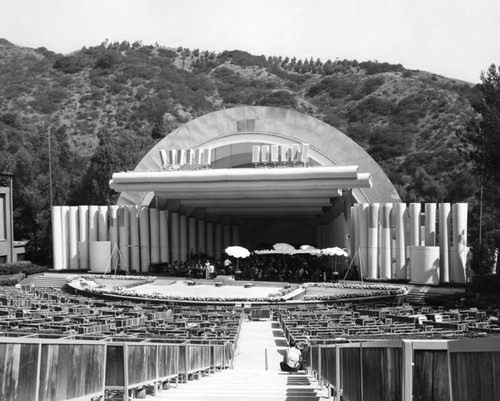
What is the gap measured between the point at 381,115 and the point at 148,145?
5602cm

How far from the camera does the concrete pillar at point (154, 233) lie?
58375 millimetres

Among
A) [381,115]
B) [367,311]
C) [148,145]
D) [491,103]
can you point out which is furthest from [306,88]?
[367,311]

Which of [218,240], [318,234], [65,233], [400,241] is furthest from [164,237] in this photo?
[318,234]

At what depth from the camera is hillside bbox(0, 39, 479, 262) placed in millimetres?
82750

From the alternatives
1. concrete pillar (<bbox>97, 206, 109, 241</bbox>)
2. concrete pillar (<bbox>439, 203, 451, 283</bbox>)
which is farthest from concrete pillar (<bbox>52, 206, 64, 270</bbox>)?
concrete pillar (<bbox>439, 203, 451, 283</bbox>)

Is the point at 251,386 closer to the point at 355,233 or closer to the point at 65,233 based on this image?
the point at 355,233

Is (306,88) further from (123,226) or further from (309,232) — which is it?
(123,226)

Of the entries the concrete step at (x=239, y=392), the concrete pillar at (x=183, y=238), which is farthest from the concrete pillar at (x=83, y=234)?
the concrete step at (x=239, y=392)

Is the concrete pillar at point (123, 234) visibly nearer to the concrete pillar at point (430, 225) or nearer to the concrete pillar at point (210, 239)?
the concrete pillar at point (210, 239)

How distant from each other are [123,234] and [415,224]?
72.3 ft

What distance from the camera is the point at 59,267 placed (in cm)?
6059

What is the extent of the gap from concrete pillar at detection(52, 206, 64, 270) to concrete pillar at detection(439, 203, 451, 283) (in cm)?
2929

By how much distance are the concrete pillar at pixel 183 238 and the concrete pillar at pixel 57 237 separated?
30.8 feet

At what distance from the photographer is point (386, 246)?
2032 inches
